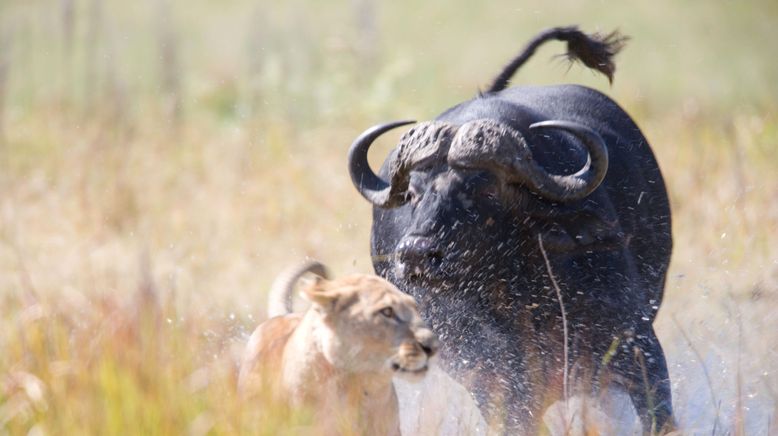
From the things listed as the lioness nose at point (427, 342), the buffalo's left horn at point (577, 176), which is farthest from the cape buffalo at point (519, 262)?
the lioness nose at point (427, 342)

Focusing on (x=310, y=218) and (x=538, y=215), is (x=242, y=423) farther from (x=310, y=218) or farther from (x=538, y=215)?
(x=310, y=218)

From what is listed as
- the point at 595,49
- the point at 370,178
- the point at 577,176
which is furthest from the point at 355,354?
the point at 595,49

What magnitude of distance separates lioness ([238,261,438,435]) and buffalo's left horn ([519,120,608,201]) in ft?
4.35

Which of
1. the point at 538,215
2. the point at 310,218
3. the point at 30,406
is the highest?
the point at 538,215

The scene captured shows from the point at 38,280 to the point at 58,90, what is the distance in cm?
779

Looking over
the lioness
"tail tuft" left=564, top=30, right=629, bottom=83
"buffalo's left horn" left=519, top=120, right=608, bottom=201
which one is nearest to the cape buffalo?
"buffalo's left horn" left=519, top=120, right=608, bottom=201

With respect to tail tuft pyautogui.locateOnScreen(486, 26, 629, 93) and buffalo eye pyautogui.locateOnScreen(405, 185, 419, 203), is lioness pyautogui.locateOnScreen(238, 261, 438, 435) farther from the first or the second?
tail tuft pyautogui.locateOnScreen(486, 26, 629, 93)

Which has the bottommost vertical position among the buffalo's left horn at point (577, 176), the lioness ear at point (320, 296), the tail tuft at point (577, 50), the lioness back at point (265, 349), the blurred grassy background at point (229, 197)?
the blurred grassy background at point (229, 197)

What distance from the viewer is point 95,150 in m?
11.1

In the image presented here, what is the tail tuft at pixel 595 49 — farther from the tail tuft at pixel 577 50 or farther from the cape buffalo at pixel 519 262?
the cape buffalo at pixel 519 262

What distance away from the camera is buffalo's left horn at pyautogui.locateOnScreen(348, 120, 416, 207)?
220 inches

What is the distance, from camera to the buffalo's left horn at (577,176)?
524 cm

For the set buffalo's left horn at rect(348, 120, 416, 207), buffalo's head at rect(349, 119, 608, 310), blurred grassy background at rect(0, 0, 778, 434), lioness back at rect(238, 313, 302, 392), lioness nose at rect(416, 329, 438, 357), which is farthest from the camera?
buffalo's left horn at rect(348, 120, 416, 207)

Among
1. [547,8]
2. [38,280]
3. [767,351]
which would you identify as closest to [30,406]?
[767,351]
